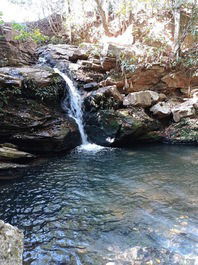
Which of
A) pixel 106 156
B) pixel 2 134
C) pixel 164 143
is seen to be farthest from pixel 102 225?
pixel 164 143

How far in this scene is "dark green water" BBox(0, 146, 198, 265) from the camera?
324 centimetres

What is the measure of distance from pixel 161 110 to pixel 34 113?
21.8ft

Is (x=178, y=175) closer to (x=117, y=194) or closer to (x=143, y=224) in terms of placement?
(x=117, y=194)

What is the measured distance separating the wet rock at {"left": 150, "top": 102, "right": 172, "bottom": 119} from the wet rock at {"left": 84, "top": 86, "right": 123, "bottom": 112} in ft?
6.96

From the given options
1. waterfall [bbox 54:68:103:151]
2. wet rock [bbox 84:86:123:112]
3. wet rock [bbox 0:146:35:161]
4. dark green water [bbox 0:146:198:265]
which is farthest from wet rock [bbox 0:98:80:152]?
wet rock [bbox 84:86:123:112]

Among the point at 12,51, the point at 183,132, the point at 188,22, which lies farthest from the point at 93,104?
the point at 188,22

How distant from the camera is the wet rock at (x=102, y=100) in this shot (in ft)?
33.9

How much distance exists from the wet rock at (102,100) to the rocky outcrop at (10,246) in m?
8.41

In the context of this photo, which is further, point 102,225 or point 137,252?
point 102,225

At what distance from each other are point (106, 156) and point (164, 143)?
150 inches

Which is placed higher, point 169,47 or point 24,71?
point 169,47

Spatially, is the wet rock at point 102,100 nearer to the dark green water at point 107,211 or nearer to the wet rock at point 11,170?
the dark green water at point 107,211

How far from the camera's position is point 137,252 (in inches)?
127

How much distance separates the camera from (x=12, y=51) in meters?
12.0
